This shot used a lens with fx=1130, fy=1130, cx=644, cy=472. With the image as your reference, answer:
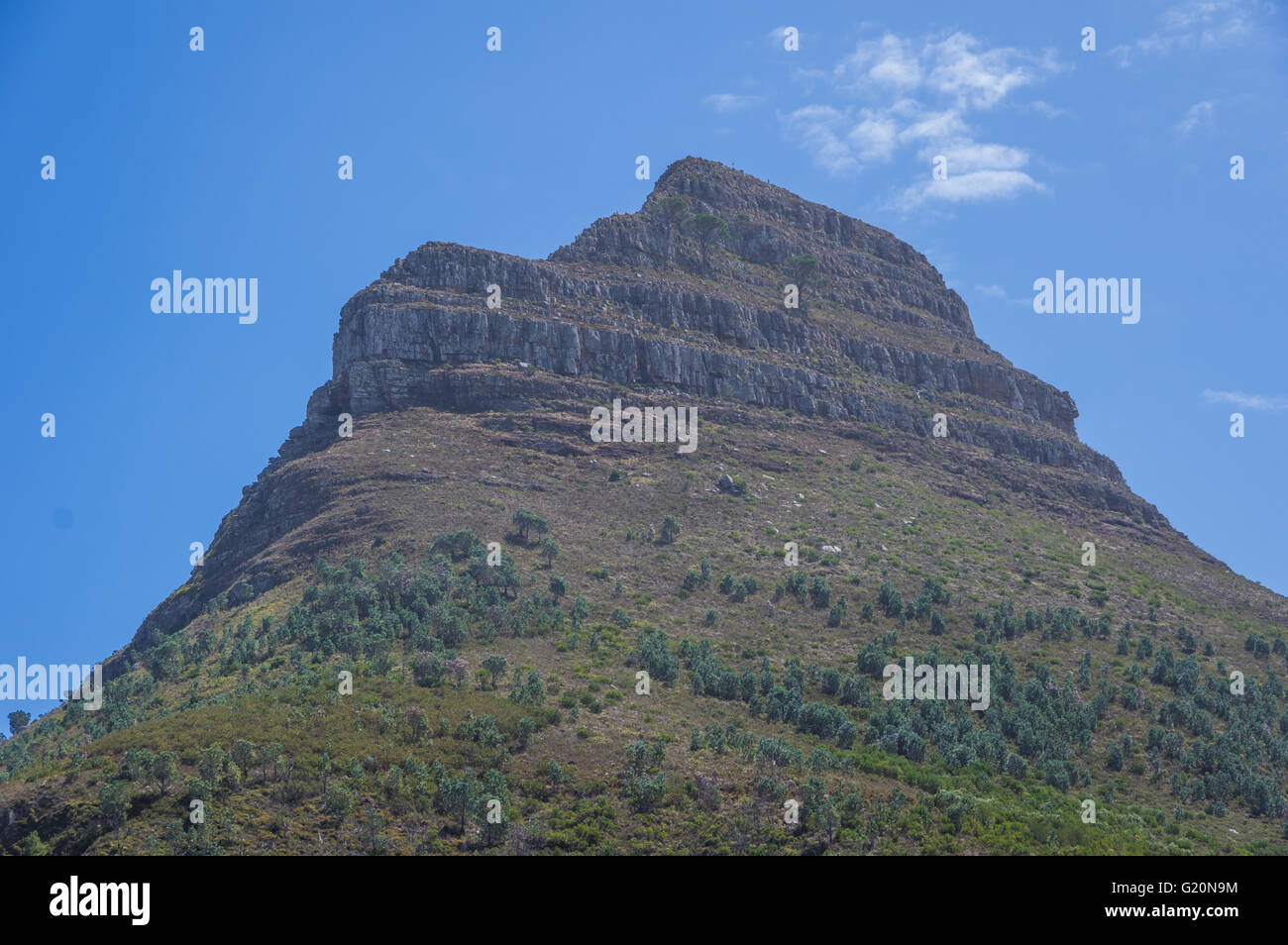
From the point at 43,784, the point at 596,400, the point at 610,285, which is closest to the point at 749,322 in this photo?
the point at 610,285

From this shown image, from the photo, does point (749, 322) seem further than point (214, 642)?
Yes

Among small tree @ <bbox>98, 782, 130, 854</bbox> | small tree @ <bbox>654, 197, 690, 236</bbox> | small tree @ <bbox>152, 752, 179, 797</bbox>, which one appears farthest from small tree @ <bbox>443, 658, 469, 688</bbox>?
small tree @ <bbox>654, 197, 690, 236</bbox>

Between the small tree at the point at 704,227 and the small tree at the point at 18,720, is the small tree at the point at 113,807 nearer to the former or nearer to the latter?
the small tree at the point at 18,720

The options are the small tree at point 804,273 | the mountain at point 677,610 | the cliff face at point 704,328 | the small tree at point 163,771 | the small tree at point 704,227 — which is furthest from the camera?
the small tree at point 804,273

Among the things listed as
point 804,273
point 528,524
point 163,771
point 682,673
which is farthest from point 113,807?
point 804,273

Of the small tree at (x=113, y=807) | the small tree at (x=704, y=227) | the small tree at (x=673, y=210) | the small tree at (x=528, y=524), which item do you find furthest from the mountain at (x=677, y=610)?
the small tree at (x=528, y=524)

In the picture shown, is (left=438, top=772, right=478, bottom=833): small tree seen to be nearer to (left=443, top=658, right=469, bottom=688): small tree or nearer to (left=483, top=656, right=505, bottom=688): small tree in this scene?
(left=443, top=658, right=469, bottom=688): small tree

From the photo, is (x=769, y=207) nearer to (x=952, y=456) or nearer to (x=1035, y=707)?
(x=952, y=456)
